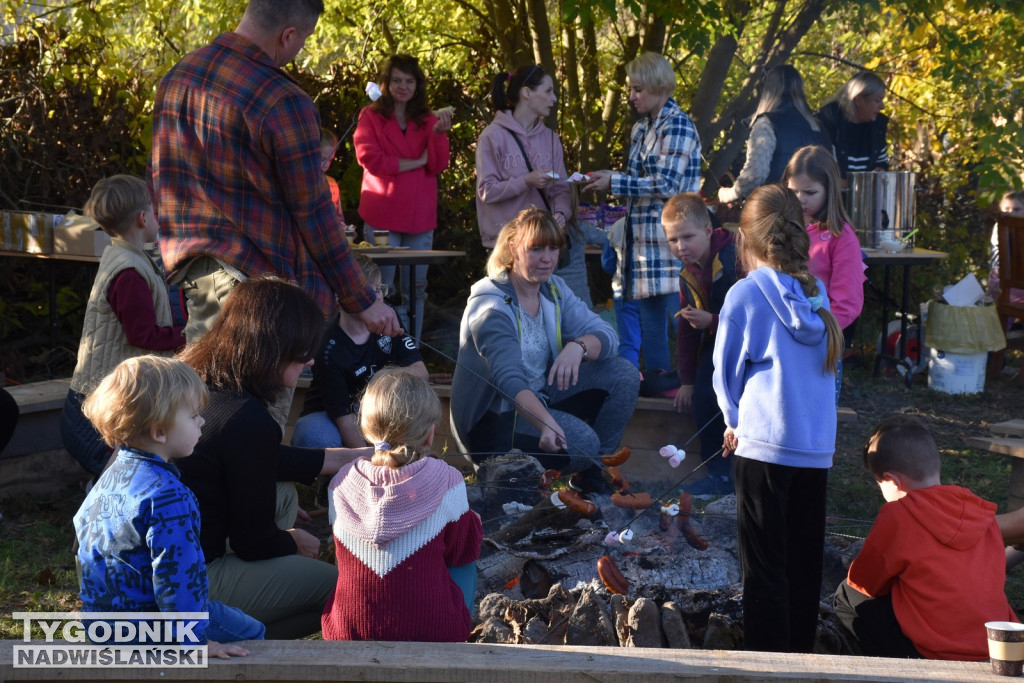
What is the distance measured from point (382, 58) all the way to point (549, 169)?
3267mm

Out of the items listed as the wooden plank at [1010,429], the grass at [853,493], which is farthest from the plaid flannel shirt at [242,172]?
the wooden plank at [1010,429]

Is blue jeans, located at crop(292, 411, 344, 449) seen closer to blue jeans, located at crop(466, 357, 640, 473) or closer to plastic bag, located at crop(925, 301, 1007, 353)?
blue jeans, located at crop(466, 357, 640, 473)

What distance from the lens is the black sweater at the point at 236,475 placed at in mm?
2680

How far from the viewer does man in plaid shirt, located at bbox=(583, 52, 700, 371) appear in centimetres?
572

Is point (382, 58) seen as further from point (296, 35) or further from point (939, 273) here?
point (296, 35)

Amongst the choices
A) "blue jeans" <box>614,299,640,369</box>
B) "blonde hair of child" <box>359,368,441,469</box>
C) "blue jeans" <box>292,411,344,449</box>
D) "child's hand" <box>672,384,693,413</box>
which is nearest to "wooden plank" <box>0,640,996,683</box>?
"blonde hair of child" <box>359,368,441,469</box>

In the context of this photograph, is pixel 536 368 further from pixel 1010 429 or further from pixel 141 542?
pixel 141 542

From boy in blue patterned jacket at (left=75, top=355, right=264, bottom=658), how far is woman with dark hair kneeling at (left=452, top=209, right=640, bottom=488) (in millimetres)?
1919

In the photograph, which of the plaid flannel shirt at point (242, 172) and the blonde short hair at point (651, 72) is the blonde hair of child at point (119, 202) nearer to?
the plaid flannel shirt at point (242, 172)

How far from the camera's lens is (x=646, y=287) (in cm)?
579

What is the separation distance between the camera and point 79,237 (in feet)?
21.3

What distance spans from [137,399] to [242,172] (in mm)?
1431

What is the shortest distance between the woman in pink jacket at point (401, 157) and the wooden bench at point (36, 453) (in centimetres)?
261

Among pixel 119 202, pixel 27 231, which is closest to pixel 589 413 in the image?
pixel 119 202
